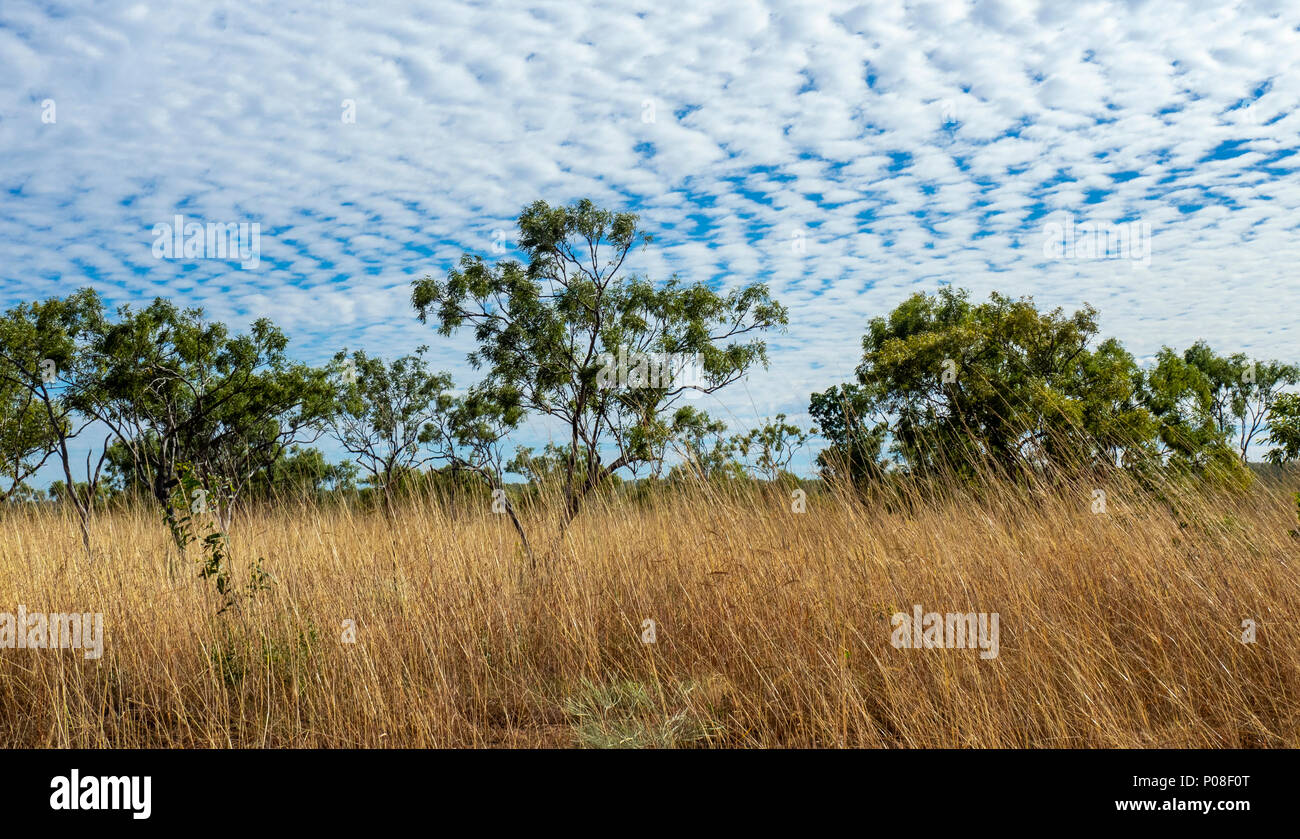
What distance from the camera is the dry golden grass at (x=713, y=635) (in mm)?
3629

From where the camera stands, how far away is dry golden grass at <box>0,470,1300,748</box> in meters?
3.63

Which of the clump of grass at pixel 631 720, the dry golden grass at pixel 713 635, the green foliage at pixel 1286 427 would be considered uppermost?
the green foliage at pixel 1286 427

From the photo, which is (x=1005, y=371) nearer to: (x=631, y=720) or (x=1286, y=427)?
(x=1286, y=427)

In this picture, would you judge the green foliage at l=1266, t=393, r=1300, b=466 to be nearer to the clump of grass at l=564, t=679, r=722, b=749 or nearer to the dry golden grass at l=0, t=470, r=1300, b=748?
the dry golden grass at l=0, t=470, r=1300, b=748

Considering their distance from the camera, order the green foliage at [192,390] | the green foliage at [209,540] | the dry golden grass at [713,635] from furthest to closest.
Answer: the green foliage at [192,390] < the green foliage at [209,540] < the dry golden grass at [713,635]

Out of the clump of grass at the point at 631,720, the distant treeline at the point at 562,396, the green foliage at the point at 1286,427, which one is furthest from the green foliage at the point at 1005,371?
the clump of grass at the point at 631,720

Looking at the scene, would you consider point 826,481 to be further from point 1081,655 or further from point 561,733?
point 561,733

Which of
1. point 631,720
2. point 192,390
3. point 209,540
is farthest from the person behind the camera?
point 192,390

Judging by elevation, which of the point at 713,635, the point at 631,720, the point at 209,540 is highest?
the point at 209,540

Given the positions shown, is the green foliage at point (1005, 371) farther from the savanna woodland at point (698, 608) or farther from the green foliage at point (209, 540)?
the green foliage at point (209, 540)

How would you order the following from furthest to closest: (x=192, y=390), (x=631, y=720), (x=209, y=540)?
(x=192, y=390) < (x=209, y=540) < (x=631, y=720)

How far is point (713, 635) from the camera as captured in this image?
4.59 m

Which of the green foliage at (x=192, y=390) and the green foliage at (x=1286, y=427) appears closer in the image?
the green foliage at (x=1286, y=427)

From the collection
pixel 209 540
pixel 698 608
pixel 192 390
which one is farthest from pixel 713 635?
pixel 192 390
